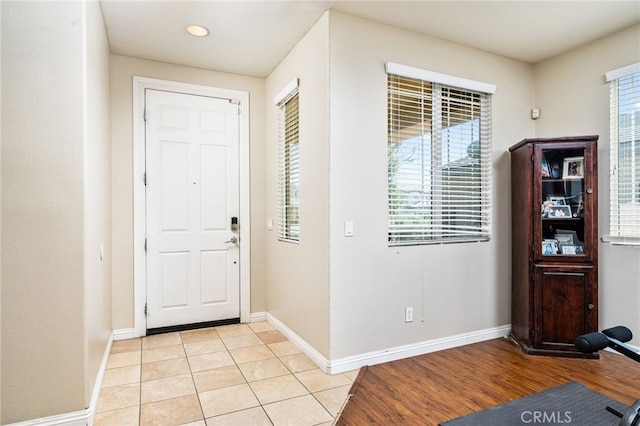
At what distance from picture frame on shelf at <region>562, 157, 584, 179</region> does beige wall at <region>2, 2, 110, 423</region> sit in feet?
12.2

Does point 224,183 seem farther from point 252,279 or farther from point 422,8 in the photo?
point 422,8

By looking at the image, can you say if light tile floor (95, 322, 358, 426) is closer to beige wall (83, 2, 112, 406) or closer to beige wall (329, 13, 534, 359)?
beige wall (83, 2, 112, 406)

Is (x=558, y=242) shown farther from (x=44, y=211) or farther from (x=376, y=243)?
(x=44, y=211)

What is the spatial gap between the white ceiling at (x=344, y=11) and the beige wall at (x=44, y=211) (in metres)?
0.97

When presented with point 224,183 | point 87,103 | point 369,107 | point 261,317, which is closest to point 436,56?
point 369,107

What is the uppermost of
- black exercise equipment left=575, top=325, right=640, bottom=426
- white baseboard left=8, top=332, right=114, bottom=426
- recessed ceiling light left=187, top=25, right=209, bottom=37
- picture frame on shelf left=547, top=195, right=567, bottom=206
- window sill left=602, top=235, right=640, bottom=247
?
recessed ceiling light left=187, top=25, right=209, bottom=37

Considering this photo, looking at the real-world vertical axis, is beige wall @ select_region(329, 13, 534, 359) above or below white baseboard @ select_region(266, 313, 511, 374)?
above

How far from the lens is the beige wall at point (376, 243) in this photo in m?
2.74

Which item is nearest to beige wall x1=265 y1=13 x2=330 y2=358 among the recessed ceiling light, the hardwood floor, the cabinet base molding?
the hardwood floor

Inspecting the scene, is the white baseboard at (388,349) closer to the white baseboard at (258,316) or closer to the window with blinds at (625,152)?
the white baseboard at (258,316)

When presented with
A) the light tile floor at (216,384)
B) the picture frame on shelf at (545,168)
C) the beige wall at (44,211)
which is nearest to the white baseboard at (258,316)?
the light tile floor at (216,384)

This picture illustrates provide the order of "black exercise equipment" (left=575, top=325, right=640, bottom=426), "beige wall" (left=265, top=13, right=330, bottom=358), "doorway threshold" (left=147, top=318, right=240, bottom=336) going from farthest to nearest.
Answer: "doorway threshold" (left=147, top=318, right=240, bottom=336), "beige wall" (left=265, top=13, right=330, bottom=358), "black exercise equipment" (left=575, top=325, right=640, bottom=426)

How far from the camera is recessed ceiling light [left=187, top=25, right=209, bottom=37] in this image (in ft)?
9.77

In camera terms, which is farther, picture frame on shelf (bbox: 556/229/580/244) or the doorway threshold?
the doorway threshold
